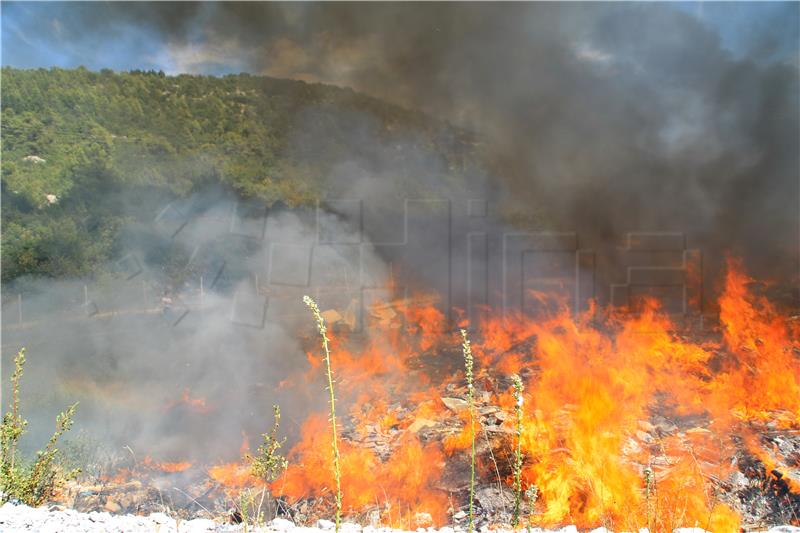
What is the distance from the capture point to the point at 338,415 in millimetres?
6582

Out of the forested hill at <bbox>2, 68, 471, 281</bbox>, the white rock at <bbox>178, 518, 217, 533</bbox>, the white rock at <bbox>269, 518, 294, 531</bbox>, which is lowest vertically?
the white rock at <bbox>269, 518, 294, 531</bbox>

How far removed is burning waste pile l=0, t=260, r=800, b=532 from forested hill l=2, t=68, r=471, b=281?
741 cm

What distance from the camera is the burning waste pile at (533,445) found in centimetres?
432

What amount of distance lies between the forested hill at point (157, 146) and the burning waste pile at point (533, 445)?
7.41 m

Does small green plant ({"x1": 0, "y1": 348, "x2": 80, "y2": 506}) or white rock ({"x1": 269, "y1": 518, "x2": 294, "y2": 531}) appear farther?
white rock ({"x1": 269, "y1": 518, "x2": 294, "y2": 531})

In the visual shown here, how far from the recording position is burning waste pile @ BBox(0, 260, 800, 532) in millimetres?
4324

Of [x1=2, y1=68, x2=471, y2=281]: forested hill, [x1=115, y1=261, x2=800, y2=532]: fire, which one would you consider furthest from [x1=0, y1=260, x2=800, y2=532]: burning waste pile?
[x1=2, y1=68, x2=471, y2=281]: forested hill

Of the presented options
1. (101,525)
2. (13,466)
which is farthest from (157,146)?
(101,525)

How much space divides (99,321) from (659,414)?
10966 millimetres

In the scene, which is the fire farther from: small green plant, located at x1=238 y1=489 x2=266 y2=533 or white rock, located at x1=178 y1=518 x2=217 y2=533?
white rock, located at x1=178 y1=518 x2=217 y2=533

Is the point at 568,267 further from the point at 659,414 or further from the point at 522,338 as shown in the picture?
the point at 659,414

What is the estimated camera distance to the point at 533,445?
17.3ft

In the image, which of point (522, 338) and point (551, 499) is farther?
point (522, 338)

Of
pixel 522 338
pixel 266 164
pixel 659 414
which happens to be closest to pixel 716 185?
pixel 522 338
